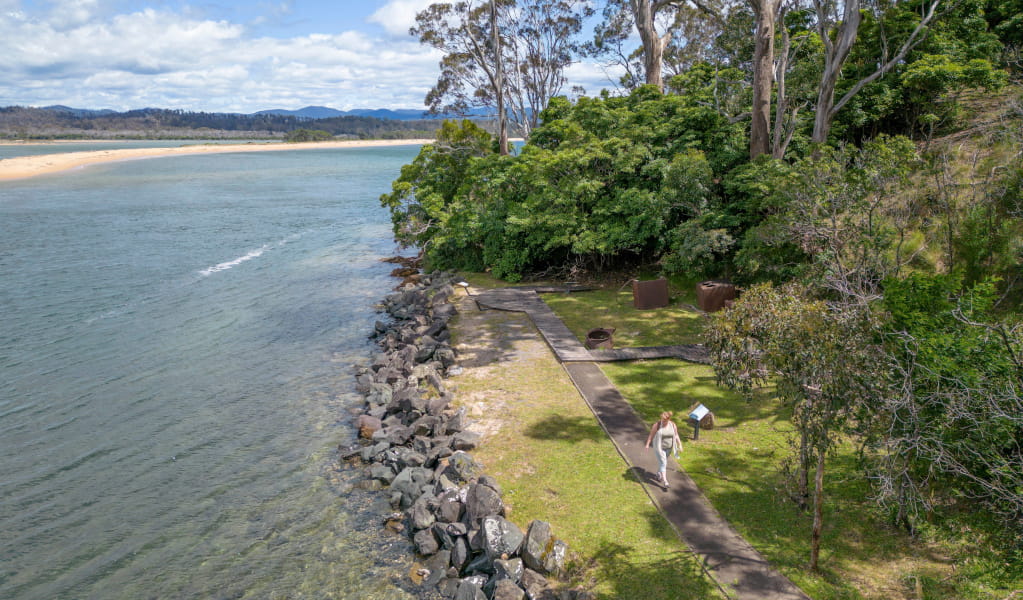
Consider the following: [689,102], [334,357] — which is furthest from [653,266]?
[334,357]

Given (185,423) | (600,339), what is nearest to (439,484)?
(600,339)

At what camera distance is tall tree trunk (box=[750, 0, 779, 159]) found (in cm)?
2203

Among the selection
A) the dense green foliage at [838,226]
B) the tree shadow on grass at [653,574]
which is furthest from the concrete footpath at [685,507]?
the dense green foliage at [838,226]

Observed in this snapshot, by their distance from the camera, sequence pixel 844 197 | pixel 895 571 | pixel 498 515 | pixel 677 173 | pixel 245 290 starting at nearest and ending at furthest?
pixel 895 571, pixel 498 515, pixel 844 197, pixel 677 173, pixel 245 290

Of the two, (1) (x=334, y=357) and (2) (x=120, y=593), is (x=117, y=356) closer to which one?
(1) (x=334, y=357)

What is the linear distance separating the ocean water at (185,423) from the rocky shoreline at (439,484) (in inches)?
25.0

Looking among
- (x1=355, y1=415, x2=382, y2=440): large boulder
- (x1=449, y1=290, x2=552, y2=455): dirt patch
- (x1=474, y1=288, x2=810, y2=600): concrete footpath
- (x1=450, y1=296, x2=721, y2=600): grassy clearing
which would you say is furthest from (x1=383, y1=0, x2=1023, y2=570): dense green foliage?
(x1=355, y1=415, x2=382, y2=440): large boulder

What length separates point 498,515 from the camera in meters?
11.7

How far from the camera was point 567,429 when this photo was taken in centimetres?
1489

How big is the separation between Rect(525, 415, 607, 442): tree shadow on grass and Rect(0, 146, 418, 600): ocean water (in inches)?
160

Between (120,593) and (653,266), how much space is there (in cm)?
2214

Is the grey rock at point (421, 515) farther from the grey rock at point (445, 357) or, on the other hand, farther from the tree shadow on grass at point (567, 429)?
the grey rock at point (445, 357)

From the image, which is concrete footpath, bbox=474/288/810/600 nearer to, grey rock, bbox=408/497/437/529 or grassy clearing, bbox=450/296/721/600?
grassy clearing, bbox=450/296/721/600

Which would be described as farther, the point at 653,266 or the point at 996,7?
the point at 653,266
